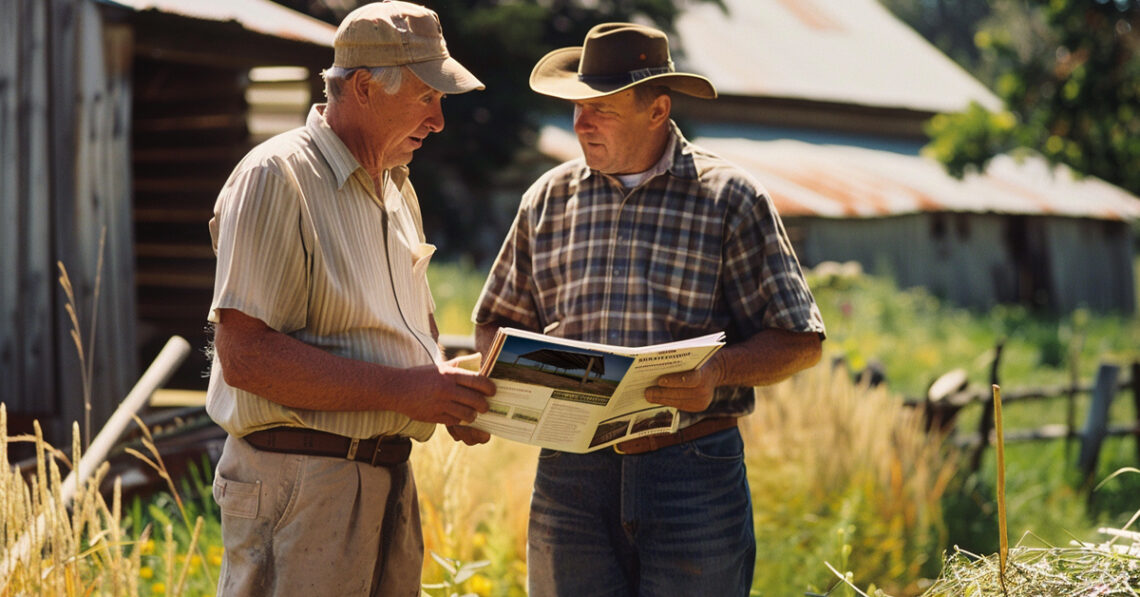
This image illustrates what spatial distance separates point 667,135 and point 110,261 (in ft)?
12.9

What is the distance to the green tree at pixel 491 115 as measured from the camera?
48.1 ft

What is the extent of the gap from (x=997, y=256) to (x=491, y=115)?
1033 centimetres

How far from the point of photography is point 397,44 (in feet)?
7.48

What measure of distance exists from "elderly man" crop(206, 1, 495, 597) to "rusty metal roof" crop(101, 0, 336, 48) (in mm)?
3566

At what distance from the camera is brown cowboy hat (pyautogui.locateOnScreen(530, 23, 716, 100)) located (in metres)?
2.80

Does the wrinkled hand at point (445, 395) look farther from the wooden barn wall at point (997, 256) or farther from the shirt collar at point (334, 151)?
the wooden barn wall at point (997, 256)

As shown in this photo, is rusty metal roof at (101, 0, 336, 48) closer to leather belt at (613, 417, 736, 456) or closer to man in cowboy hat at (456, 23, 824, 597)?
man in cowboy hat at (456, 23, 824, 597)

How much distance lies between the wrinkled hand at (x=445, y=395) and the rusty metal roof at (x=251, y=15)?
12.9 feet

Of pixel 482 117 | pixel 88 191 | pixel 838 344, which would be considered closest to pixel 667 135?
pixel 88 191

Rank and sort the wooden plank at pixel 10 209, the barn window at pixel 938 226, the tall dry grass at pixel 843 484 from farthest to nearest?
the barn window at pixel 938 226, the wooden plank at pixel 10 209, the tall dry grass at pixel 843 484

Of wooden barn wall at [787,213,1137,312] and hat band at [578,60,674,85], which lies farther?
wooden barn wall at [787,213,1137,312]

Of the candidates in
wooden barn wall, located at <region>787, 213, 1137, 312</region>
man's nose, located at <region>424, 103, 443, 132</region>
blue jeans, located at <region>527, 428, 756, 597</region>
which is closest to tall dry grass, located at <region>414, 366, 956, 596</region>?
blue jeans, located at <region>527, 428, 756, 597</region>

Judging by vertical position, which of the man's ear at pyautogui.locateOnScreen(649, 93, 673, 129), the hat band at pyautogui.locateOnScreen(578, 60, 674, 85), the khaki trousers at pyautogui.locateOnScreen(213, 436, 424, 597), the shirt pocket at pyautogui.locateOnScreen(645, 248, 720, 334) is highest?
the hat band at pyautogui.locateOnScreen(578, 60, 674, 85)

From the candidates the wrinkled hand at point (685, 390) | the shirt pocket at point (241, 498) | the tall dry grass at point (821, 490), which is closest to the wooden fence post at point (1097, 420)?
the tall dry grass at point (821, 490)
